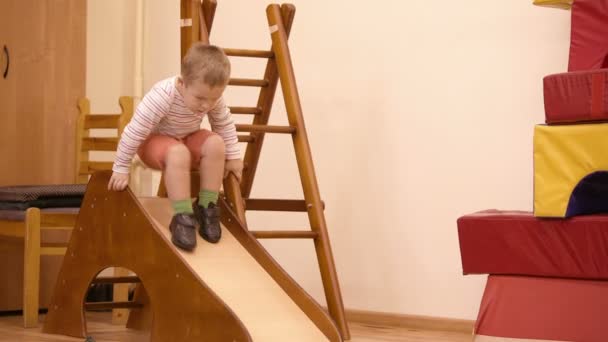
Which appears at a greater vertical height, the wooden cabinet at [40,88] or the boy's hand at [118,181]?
the wooden cabinet at [40,88]

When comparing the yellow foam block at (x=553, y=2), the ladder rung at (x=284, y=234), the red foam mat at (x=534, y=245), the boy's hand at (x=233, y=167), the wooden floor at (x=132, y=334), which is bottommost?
the wooden floor at (x=132, y=334)

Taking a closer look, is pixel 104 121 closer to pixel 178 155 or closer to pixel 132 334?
pixel 132 334

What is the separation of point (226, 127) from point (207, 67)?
370 mm

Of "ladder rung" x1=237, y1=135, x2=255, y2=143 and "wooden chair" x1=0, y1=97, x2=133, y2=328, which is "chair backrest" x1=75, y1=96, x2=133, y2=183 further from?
"ladder rung" x1=237, y1=135, x2=255, y2=143

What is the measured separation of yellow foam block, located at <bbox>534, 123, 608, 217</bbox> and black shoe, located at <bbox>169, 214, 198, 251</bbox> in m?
1.04

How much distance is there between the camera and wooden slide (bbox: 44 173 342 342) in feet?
9.26

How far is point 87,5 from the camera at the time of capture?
4762mm

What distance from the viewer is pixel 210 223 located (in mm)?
3137

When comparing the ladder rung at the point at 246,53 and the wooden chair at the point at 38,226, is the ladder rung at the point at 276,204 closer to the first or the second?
the ladder rung at the point at 246,53

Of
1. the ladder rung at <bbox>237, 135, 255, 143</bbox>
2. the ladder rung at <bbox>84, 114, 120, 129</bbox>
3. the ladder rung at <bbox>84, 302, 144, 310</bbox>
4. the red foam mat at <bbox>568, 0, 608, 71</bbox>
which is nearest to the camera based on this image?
the red foam mat at <bbox>568, 0, 608, 71</bbox>

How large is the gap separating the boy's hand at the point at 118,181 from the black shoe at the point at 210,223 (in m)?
0.25

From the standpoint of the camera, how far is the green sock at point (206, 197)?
314cm

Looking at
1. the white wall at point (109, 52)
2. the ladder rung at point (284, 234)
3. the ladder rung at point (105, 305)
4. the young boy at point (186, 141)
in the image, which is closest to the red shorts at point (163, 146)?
the young boy at point (186, 141)

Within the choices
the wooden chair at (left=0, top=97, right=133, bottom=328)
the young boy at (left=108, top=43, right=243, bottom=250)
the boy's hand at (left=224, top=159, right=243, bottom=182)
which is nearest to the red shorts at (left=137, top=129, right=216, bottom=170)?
the young boy at (left=108, top=43, right=243, bottom=250)
